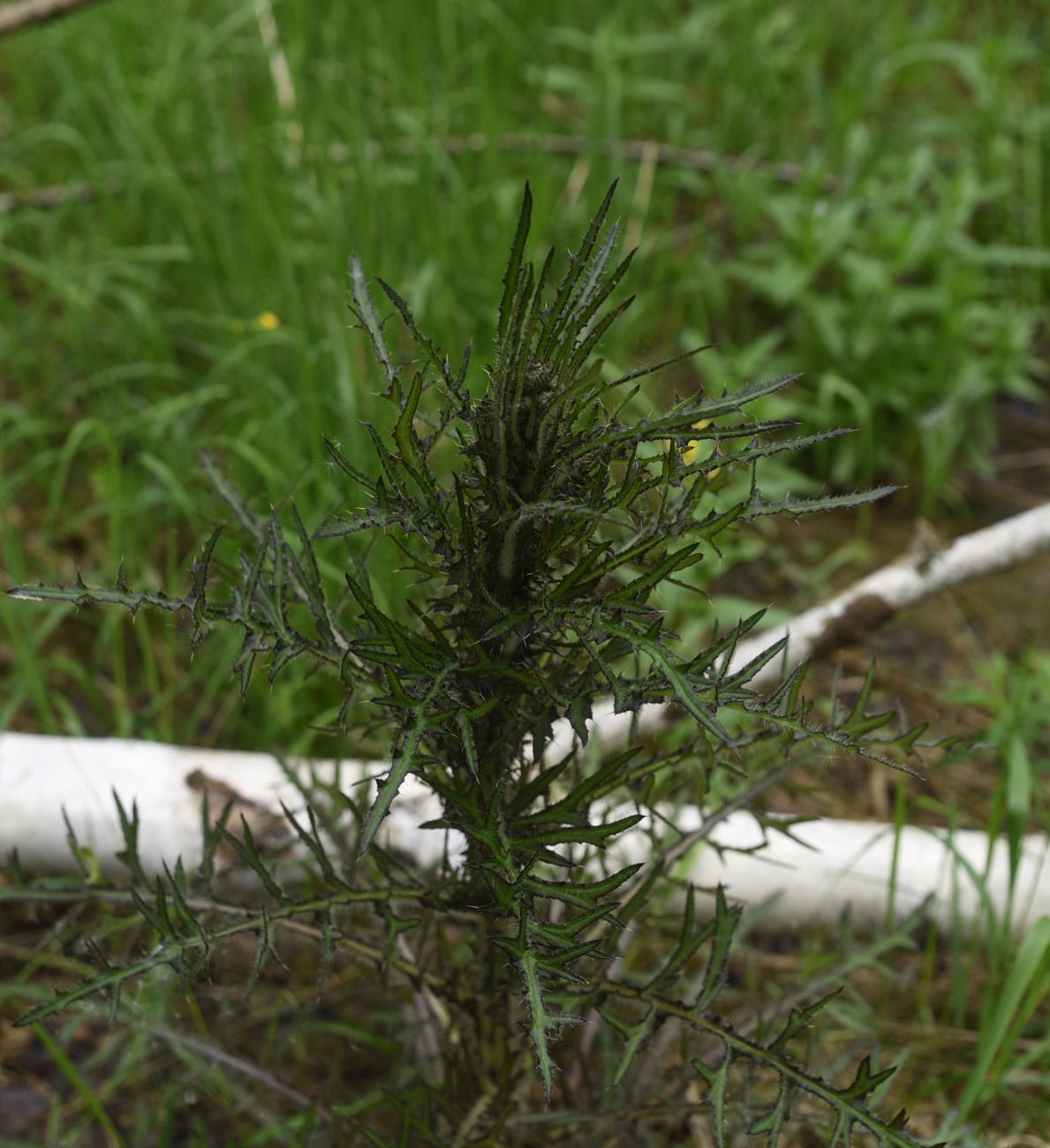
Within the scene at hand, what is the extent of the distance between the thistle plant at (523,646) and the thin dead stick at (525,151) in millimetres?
2071

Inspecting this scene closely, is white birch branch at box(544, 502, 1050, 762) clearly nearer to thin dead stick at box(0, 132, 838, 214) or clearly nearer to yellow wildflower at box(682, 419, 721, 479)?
yellow wildflower at box(682, 419, 721, 479)

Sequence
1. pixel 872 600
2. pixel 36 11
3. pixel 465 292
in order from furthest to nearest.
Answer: pixel 465 292 < pixel 36 11 < pixel 872 600

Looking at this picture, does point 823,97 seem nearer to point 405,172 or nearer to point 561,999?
point 405,172

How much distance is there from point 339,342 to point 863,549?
1.25 meters

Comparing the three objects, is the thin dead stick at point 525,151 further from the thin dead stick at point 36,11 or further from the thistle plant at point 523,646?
the thistle plant at point 523,646

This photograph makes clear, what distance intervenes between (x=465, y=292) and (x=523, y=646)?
181 cm

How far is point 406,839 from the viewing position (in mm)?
1659

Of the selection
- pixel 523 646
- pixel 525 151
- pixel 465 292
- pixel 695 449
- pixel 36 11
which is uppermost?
pixel 525 151

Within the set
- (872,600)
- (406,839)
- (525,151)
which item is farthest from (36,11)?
(872,600)

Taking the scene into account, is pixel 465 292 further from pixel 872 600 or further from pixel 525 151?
pixel 872 600

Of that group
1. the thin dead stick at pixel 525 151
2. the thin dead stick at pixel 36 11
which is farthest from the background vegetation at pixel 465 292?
the thin dead stick at pixel 36 11

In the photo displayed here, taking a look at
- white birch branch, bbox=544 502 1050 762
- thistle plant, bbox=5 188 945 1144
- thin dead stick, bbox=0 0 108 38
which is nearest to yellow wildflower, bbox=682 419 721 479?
thistle plant, bbox=5 188 945 1144

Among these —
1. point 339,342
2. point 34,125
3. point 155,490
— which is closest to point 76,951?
point 155,490

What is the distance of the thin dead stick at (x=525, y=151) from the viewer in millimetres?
2955
